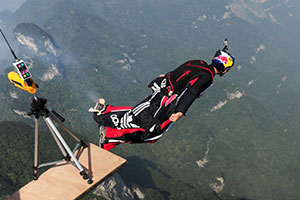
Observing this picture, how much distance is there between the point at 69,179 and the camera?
6293 mm

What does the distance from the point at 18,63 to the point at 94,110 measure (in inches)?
114

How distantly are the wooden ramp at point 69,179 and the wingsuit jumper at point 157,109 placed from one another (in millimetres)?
871

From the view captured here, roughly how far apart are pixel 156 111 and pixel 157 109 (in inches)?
3.0

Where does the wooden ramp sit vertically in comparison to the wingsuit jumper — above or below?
below

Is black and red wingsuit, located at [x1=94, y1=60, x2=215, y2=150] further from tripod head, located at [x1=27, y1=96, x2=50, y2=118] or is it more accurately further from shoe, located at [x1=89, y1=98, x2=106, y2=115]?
tripod head, located at [x1=27, y1=96, x2=50, y2=118]

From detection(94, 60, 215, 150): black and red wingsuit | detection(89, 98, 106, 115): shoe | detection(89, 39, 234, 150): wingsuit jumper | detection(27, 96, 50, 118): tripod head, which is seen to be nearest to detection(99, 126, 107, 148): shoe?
detection(89, 39, 234, 150): wingsuit jumper

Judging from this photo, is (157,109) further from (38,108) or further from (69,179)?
(38,108)

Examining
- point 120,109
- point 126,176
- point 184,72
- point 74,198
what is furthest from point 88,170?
point 126,176

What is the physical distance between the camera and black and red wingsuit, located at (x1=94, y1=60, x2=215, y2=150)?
260 inches

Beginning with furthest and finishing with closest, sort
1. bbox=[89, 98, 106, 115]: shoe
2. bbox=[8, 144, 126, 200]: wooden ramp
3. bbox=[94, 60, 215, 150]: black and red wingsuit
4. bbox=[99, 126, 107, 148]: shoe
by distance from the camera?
bbox=[99, 126, 107, 148]: shoe
bbox=[89, 98, 106, 115]: shoe
bbox=[94, 60, 215, 150]: black and red wingsuit
bbox=[8, 144, 126, 200]: wooden ramp

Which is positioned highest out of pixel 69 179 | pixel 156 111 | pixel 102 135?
pixel 156 111

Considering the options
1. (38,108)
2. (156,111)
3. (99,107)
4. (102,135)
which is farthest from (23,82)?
(156,111)

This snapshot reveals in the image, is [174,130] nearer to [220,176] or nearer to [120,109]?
[220,176]

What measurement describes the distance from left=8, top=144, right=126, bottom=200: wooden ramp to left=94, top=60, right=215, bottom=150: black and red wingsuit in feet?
2.94
